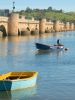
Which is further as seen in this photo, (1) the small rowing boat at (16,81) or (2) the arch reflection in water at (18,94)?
(1) the small rowing boat at (16,81)

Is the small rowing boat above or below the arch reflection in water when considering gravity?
above

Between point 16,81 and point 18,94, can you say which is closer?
point 18,94

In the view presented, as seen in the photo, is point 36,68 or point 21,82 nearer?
point 21,82

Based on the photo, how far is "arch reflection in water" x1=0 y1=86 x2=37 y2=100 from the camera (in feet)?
93.4

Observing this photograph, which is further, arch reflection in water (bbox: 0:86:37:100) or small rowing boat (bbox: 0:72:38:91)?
small rowing boat (bbox: 0:72:38:91)

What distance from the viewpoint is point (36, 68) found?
1705 inches

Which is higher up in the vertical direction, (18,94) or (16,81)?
(16,81)

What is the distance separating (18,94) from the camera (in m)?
29.2

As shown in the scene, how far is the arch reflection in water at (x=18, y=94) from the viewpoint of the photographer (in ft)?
93.4

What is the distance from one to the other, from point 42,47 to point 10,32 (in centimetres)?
5433

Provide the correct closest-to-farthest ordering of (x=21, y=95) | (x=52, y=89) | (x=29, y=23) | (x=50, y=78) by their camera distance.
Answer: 1. (x=21, y=95)
2. (x=52, y=89)
3. (x=50, y=78)
4. (x=29, y=23)

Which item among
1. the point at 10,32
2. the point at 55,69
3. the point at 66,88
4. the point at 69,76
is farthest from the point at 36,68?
the point at 10,32

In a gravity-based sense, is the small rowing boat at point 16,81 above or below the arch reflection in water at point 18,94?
above

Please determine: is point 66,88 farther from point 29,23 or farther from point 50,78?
point 29,23
